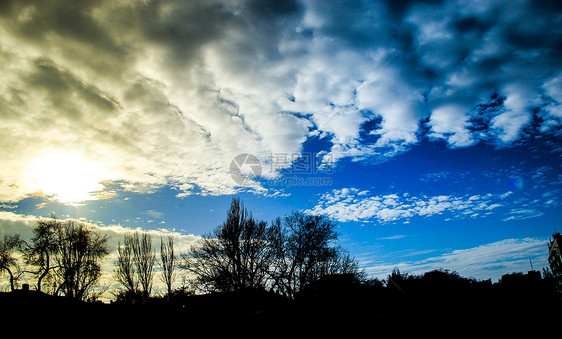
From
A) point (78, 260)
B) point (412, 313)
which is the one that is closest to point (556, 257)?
point (412, 313)

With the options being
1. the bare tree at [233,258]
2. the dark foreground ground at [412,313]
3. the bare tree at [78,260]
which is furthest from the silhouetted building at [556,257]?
the bare tree at [78,260]

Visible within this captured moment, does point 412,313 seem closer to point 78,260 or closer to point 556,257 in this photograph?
point 78,260

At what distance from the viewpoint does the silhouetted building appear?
5008cm

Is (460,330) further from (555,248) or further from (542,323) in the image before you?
(555,248)

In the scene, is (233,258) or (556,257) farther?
(556,257)

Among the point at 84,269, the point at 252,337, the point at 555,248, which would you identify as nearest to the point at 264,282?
the point at 252,337

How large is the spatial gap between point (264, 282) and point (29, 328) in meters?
17.0

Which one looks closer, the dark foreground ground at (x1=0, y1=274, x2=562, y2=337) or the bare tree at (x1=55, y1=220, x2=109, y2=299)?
the dark foreground ground at (x1=0, y1=274, x2=562, y2=337)

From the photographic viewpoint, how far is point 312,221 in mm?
27422

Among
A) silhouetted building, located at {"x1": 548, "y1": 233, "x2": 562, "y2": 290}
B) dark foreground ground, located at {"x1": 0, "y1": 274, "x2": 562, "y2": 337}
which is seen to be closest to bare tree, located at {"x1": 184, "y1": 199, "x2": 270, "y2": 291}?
dark foreground ground, located at {"x1": 0, "y1": 274, "x2": 562, "y2": 337}

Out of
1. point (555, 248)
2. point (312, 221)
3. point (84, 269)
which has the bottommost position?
point (555, 248)

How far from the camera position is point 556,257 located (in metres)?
52.8

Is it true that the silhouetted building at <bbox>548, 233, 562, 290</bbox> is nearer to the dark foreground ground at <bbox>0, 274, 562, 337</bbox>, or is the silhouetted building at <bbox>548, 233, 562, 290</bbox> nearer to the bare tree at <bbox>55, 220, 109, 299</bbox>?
the dark foreground ground at <bbox>0, 274, 562, 337</bbox>

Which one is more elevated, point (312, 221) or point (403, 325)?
point (312, 221)
